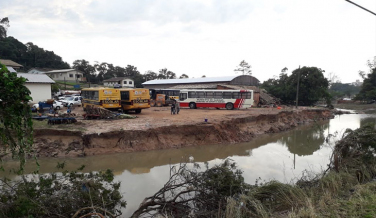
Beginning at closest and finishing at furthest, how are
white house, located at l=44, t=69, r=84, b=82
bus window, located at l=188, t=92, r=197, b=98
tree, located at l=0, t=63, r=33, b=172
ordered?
tree, located at l=0, t=63, r=33, b=172 < bus window, located at l=188, t=92, r=197, b=98 < white house, located at l=44, t=69, r=84, b=82

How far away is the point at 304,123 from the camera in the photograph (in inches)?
928

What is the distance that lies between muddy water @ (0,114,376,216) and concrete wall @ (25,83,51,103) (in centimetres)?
1658

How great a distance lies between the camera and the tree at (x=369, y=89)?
131 ft

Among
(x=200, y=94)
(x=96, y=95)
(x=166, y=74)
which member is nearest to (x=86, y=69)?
(x=166, y=74)

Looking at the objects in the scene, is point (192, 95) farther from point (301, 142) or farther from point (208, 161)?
point (208, 161)

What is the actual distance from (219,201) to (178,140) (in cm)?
755

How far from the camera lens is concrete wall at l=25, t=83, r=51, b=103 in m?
22.8

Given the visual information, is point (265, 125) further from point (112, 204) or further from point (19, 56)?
point (19, 56)

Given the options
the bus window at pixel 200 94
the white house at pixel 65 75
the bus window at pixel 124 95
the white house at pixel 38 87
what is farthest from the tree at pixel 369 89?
the white house at pixel 65 75

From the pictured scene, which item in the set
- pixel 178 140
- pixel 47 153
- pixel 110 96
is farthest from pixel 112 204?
pixel 110 96

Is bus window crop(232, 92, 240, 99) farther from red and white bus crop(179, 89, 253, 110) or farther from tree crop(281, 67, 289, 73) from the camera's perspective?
tree crop(281, 67, 289, 73)

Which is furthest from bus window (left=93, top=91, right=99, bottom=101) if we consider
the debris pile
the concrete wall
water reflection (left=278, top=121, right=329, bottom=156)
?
water reflection (left=278, top=121, right=329, bottom=156)

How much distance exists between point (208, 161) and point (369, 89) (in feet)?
144

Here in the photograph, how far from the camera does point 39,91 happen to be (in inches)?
921
